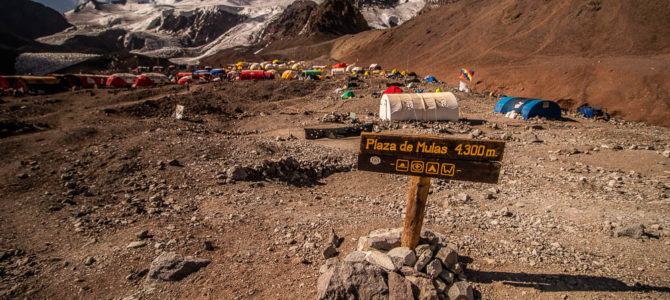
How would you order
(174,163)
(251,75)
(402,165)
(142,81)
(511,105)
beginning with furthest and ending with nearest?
1. (251,75)
2. (142,81)
3. (511,105)
4. (174,163)
5. (402,165)

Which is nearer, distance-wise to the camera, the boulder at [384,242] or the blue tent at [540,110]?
the boulder at [384,242]

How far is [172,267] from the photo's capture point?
4.86m

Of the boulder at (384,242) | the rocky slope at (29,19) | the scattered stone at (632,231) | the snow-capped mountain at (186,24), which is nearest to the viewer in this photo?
the boulder at (384,242)

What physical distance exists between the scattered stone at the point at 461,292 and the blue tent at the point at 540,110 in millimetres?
20006

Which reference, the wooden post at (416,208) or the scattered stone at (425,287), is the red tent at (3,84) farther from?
the scattered stone at (425,287)

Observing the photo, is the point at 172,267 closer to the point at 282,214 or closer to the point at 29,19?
the point at 282,214

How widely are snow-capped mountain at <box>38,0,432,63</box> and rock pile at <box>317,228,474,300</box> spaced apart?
11681cm

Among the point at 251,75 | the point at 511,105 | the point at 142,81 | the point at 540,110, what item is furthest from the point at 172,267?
the point at 251,75

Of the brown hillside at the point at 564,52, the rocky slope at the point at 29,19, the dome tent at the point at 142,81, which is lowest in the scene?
the dome tent at the point at 142,81

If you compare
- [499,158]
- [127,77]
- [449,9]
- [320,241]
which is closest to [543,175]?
[499,158]

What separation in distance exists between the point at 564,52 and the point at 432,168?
1641 inches

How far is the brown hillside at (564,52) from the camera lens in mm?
25250

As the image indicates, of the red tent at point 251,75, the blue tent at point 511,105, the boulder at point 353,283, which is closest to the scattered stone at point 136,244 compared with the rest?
the boulder at point 353,283

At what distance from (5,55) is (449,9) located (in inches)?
3312
